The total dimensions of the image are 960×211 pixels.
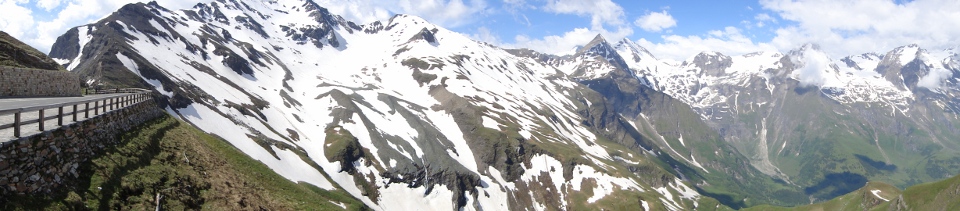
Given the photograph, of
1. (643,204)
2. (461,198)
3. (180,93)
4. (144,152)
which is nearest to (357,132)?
(461,198)

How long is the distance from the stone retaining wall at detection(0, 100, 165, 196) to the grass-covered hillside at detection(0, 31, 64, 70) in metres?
36.5

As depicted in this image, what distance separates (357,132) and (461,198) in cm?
→ 4470

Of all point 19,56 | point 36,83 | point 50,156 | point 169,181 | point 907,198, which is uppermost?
point 19,56

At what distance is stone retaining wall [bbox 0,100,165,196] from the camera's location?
1681 cm

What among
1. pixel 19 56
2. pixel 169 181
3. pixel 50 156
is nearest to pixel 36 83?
pixel 19 56

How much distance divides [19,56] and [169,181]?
46.2 m

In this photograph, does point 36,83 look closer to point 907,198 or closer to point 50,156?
point 50,156

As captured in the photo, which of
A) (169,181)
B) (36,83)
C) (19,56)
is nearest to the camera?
(169,181)

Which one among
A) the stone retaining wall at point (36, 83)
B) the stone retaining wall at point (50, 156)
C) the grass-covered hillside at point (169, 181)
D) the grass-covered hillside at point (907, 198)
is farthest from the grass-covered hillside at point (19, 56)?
the grass-covered hillside at point (907, 198)

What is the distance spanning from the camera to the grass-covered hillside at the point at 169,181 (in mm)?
20375

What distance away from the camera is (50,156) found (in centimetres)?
1914

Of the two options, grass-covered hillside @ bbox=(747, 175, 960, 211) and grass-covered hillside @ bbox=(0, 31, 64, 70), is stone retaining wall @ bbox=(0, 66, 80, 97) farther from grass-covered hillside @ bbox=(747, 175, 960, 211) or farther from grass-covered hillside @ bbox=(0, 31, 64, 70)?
grass-covered hillside @ bbox=(747, 175, 960, 211)

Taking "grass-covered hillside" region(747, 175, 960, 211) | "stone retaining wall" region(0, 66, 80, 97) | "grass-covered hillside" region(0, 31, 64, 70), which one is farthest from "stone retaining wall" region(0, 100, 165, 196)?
"grass-covered hillside" region(747, 175, 960, 211)

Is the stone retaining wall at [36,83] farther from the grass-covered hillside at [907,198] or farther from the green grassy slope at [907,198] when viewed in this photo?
the green grassy slope at [907,198]
